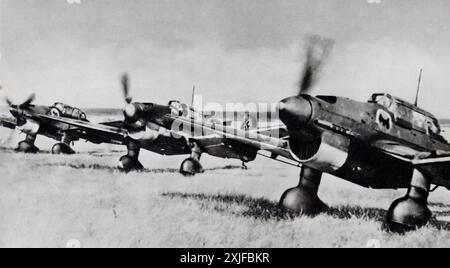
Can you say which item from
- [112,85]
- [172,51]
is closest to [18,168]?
[112,85]

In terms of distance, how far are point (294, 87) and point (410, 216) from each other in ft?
8.42

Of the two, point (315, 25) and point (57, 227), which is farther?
point (315, 25)

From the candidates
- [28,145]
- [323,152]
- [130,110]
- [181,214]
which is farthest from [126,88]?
[323,152]

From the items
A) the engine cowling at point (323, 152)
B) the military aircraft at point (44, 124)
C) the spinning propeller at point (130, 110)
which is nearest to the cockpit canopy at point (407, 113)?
the engine cowling at point (323, 152)

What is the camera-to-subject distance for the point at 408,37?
775cm

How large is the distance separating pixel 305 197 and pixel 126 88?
560 centimetres

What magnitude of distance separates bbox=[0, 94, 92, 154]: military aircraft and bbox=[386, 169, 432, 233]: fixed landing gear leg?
10.9 m

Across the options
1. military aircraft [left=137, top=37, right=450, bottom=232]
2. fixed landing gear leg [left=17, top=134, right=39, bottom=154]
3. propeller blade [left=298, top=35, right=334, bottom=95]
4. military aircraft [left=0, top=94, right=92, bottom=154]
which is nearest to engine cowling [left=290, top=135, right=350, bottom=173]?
military aircraft [left=137, top=37, right=450, bottom=232]

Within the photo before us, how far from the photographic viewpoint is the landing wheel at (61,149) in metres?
14.2

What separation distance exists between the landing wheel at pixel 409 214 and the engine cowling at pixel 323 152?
1049 millimetres

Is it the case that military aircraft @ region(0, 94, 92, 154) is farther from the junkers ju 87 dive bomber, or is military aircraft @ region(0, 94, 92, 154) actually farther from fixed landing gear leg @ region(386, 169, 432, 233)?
fixed landing gear leg @ region(386, 169, 432, 233)

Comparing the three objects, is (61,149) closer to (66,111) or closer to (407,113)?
(66,111)
